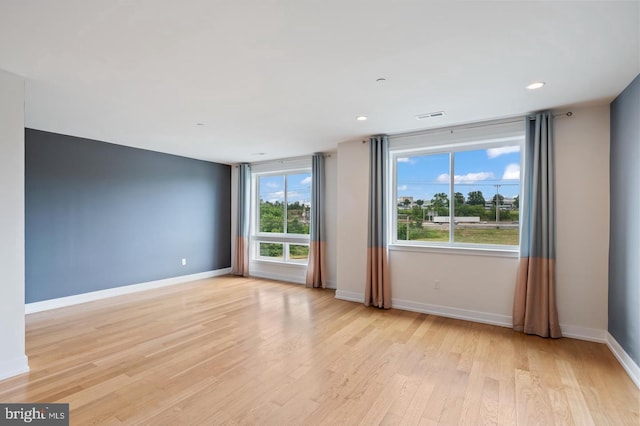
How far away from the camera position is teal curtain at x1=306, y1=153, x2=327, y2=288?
566cm

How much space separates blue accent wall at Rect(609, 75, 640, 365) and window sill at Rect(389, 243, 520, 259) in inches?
36.2

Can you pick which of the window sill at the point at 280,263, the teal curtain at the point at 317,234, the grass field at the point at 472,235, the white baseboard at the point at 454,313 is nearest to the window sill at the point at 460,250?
the grass field at the point at 472,235

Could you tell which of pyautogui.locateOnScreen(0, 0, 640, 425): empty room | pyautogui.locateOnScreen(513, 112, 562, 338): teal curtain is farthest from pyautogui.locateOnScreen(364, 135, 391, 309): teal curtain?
pyautogui.locateOnScreen(513, 112, 562, 338): teal curtain

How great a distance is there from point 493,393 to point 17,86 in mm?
4655

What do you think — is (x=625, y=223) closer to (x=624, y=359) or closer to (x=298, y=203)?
(x=624, y=359)

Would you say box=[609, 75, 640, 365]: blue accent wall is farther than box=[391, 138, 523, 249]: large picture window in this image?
No

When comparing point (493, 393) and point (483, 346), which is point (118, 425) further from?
point (483, 346)

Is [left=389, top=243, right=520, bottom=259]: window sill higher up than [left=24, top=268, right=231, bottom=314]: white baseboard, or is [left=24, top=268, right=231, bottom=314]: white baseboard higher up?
[left=389, top=243, right=520, bottom=259]: window sill

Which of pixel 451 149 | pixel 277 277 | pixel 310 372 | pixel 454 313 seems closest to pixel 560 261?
pixel 454 313

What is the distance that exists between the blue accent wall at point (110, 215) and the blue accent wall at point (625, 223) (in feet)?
21.3

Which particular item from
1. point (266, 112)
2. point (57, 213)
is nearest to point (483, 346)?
point (266, 112)

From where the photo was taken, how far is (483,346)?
313 centimetres

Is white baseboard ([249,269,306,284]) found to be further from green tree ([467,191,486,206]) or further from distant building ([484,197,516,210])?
distant building ([484,197,516,210])

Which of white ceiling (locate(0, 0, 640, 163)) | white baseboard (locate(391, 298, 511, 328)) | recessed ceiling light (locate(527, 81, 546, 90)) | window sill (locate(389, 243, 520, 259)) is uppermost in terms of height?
white ceiling (locate(0, 0, 640, 163))
